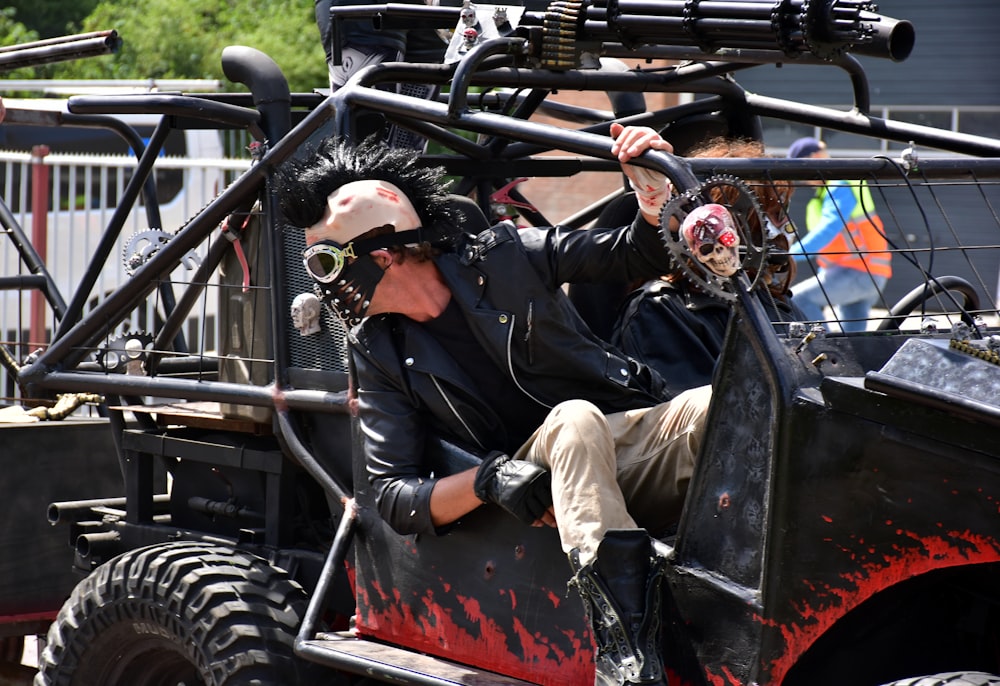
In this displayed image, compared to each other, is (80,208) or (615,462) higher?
(615,462)

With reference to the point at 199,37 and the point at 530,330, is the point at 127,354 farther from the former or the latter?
the point at 199,37

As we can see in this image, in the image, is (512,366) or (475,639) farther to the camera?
(512,366)

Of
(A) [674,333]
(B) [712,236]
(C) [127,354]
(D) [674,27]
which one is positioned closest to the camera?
(B) [712,236]

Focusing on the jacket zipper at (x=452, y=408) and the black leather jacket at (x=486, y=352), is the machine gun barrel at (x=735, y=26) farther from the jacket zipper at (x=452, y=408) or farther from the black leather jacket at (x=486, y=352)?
the jacket zipper at (x=452, y=408)

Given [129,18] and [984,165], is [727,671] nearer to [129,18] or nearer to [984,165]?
[984,165]

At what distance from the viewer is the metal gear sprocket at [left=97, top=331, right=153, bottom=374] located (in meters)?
4.07

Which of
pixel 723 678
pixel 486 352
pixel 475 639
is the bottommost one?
pixel 475 639

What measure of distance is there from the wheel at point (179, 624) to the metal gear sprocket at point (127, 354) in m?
0.57

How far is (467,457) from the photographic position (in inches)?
131

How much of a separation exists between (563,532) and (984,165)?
1339mm

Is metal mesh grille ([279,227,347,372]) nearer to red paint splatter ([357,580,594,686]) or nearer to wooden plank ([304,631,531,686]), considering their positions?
red paint splatter ([357,580,594,686])

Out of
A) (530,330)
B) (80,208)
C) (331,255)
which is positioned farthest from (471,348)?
(80,208)

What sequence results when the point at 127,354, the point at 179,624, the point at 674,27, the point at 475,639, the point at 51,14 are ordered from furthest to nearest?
the point at 51,14 → the point at 127,354 → the point at 179,624 → the point at 475,639 → the point at 674,27

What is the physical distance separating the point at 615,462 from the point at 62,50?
2.49 m
